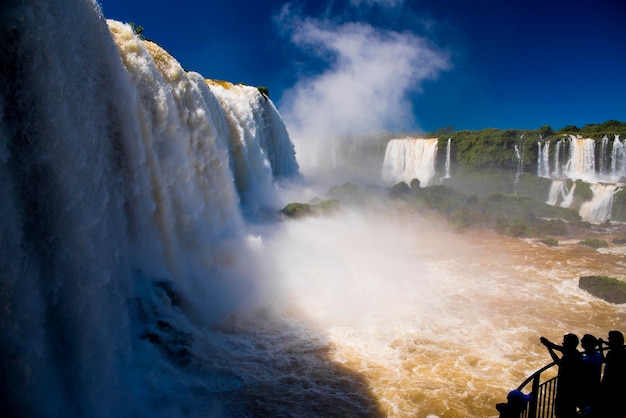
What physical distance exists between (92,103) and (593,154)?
113 feet

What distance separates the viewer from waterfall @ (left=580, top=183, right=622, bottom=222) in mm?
25906

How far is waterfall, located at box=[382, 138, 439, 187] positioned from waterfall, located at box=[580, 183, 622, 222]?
13.6m

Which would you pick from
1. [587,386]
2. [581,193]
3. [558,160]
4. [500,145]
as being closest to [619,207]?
[581,193]

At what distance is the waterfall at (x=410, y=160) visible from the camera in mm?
38312

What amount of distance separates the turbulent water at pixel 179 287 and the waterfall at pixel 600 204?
1196cm

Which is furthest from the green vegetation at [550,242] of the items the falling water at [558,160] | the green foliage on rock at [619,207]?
the falling water at [558,160]

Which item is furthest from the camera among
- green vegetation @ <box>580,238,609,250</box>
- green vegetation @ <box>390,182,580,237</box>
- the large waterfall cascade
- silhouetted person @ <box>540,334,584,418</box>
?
the large waterfall cascade

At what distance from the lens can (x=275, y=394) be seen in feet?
24.8

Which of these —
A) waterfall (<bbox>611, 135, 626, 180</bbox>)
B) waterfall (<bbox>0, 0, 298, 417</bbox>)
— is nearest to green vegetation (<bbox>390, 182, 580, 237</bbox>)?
waterfall (<bbox>611, 135, 626, 180</bbox>)

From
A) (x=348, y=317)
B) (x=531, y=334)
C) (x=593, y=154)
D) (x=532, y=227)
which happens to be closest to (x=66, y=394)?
(x=348, y=317)

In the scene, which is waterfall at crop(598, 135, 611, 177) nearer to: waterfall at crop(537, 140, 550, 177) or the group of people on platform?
waterfall at crop(537, 140, 550, 177)

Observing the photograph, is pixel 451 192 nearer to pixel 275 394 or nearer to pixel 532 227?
pixel 532 227

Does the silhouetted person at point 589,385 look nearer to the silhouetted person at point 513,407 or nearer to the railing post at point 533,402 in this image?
the railing post at point 533,402

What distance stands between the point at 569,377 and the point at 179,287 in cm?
836
